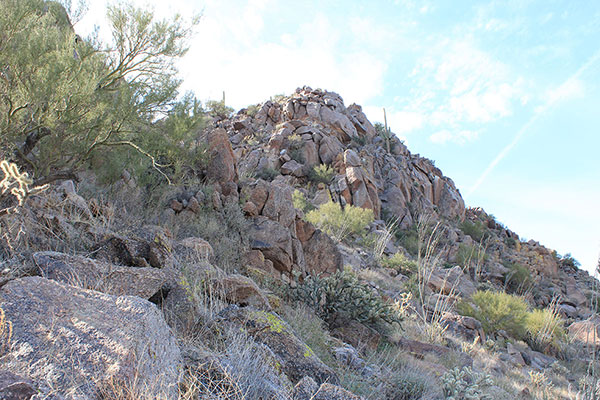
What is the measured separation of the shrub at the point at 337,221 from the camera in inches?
568

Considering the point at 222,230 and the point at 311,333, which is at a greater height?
the point at 222,230

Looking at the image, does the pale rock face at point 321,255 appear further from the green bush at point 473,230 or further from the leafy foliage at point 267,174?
the green bush at point 473,230

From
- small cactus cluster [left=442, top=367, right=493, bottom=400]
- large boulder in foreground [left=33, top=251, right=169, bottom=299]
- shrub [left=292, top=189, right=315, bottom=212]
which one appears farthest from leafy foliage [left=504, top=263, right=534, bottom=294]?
large boulder in foreground [left=33, top=251, right=169, bottom=299]

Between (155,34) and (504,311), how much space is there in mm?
10322

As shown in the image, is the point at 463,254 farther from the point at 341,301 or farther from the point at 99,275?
the point at 99,275

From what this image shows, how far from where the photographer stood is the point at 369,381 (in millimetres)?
3281

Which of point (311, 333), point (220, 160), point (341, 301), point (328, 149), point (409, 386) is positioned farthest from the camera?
point (328, 149)

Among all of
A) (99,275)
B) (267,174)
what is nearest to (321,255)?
(99,275)

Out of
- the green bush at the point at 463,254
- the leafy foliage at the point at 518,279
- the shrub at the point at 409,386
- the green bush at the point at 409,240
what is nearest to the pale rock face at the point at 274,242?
the shrub at the point at 409,386

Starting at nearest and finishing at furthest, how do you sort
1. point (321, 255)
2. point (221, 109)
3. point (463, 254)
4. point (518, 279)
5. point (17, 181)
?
point (17, 181) → point (321, 255) → point (518, 279) → point (463, 254) → point (221, 109)

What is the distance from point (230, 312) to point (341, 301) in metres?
2.69

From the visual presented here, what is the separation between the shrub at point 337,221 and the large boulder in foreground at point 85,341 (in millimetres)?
11755

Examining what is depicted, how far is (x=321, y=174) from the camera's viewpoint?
20.2 meters

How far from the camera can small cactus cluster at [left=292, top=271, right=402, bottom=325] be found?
17.8 ft
